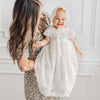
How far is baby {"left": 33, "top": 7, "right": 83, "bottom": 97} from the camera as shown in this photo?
3.42 ft

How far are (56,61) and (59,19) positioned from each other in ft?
0.77

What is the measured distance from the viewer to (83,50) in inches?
67.9

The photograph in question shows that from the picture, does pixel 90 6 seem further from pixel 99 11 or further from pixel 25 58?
pixel 25 58

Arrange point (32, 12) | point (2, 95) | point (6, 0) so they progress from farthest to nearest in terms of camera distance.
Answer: point (2, 95) < point (6, 0) < point (32, 12)

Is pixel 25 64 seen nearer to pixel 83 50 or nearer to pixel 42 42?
pixel 42 42

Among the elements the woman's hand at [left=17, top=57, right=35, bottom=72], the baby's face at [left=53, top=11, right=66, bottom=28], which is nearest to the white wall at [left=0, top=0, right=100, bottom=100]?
the baby's face at [left=53, top=11, right=66, bottom=28]

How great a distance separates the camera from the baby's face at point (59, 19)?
104 cm

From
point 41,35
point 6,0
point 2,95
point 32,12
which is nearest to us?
point 32,12

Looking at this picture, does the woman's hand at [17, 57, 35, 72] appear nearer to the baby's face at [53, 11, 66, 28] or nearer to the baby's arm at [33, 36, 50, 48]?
the baby's arm at [33, 36, 50, 48]

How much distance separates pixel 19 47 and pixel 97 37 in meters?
0.92

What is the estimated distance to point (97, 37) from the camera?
1.72 meters

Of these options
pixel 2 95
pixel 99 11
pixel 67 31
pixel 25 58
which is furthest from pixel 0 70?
pixel 99 11

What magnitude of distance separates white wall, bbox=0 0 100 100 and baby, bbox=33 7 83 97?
24.2 inches


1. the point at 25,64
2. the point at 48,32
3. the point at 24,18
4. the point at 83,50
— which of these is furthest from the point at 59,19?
the point at 83,50
